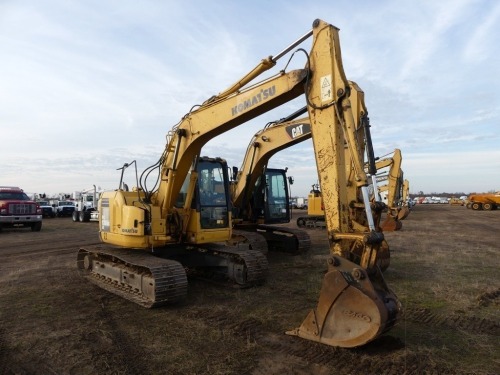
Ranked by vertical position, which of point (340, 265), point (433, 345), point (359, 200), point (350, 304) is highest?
point (359, 200)

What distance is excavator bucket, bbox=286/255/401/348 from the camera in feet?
15.0

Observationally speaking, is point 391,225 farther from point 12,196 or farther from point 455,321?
point 12,196

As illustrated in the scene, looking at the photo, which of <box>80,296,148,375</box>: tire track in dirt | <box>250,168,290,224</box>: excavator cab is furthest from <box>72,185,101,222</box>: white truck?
<box>80,296,148,375</box>: tire track in dirt

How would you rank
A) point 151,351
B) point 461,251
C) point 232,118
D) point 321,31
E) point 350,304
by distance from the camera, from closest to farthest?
point 350,304 < point 151,351 < point 321,31 < point 232,118 < point 461,251

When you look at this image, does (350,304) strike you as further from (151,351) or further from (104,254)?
(104,254)

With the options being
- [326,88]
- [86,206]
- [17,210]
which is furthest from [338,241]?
[86,206]

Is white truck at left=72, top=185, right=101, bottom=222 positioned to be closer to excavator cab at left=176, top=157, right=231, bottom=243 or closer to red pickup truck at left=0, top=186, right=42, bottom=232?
red pickup truck at left=0, top=186, right=42, bottom=232

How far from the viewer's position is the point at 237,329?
583 cm

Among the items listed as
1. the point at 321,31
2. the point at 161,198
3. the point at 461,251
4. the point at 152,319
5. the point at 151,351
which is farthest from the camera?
the point at 461,251

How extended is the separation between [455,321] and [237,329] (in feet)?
10.6

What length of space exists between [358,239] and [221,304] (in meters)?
3.12

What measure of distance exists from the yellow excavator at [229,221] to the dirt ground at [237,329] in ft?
1.20

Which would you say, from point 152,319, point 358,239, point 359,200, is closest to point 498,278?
point 359,200

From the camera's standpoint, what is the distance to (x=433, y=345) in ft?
16.8
